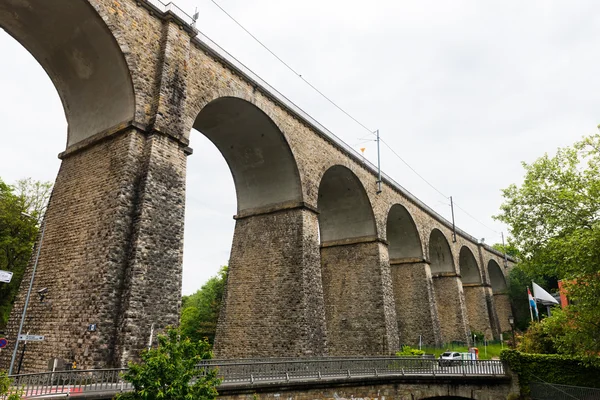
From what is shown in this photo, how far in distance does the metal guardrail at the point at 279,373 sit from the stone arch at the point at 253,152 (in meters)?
8.04

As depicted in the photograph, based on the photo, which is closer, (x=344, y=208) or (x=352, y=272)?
(x=352, y=272)

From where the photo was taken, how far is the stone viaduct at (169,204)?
11078mm

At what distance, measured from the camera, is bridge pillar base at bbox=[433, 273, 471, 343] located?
3512 cm

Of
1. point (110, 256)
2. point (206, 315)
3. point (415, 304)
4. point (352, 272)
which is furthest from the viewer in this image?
point (206, 315)

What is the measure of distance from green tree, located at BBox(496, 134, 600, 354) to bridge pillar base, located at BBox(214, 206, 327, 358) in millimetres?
9168

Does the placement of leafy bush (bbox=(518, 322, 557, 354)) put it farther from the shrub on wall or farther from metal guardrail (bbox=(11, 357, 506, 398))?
metal guardrail (bbox=(11, 357, 506, 398))

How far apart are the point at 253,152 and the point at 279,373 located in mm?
10762

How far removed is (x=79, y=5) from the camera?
11.8 meters

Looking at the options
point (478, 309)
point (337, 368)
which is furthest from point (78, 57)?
point (478, 309)

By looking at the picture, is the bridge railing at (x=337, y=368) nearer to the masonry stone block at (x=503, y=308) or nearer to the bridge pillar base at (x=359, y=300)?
the bridge pillar base at (x=359, y=300)

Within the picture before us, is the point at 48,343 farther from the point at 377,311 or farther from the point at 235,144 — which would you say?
the point at 377,311

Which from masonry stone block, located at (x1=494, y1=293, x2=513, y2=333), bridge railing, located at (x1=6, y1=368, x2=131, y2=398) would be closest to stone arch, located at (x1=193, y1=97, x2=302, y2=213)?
bridge railing, located at (x1=6, y1=368, x2=131, y2=398)

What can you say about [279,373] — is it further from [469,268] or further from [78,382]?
[469,268]

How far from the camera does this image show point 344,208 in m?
26.0
